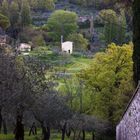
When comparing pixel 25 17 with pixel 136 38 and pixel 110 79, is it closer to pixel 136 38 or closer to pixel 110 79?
pixel 110 79

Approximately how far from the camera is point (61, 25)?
13000cm

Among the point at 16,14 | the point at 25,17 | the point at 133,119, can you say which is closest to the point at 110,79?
the point at 133,119

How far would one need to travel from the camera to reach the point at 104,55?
47.2 meters

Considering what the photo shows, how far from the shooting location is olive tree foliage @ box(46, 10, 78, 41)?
429 feet

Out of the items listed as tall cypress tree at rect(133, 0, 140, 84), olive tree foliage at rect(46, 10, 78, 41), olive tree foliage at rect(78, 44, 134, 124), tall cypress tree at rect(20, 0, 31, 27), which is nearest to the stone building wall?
tall cypress tree at rect(133, 0, 140, 84)

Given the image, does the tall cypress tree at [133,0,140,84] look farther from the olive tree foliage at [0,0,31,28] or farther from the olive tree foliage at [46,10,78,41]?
the olive tree foliage at [0,0,31,28]

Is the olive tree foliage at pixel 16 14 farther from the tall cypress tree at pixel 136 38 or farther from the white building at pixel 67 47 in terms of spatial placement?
the tall cypress tree at pixel 136 38

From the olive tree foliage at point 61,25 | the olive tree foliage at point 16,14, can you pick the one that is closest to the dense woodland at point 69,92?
the olive tree foliage at point 61,25

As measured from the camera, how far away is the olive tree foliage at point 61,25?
13088cm

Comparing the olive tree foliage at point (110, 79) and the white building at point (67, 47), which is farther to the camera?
the white building at point (67, 47)

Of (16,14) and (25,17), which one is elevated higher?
(16,14)

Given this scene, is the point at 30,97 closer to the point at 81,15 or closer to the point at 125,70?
the point at 125,70

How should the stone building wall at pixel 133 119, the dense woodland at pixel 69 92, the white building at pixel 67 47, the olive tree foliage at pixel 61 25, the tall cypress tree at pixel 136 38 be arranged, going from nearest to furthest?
1. the stone building wall at pixel 133 119
2. the tall cypress tree at pixel 136 38
3. the dense woodland at pixel 69 92
4. the white building at pixel 67 47
5. the olive tree foliage at pixel 61 25

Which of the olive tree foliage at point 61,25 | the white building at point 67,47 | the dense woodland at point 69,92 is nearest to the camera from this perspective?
the dense woodland at point 69,92
